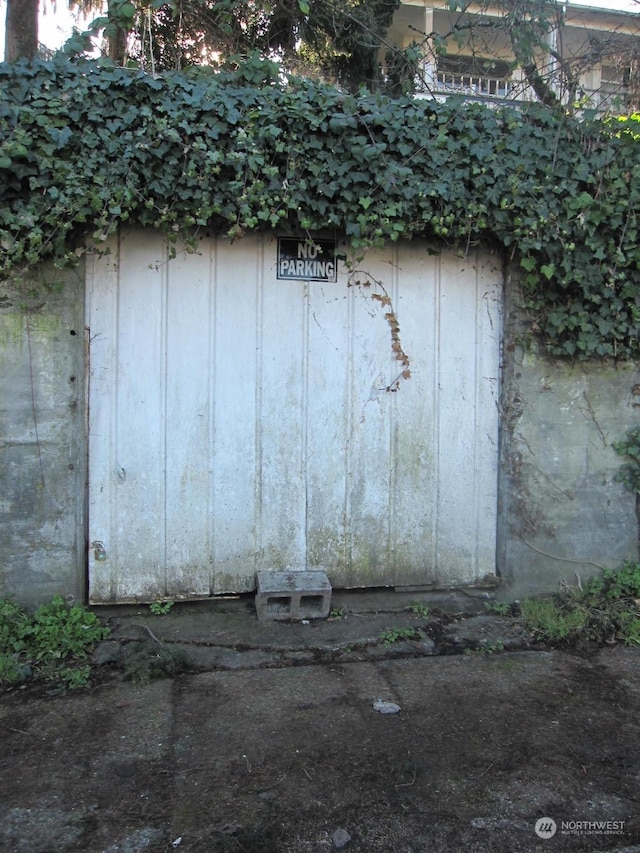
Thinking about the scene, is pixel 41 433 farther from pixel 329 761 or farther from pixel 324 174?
pixel 329 761

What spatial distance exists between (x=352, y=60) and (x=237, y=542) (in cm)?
538

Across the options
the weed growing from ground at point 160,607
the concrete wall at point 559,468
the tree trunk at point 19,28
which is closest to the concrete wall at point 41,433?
the weed growing from ground at point 160,607

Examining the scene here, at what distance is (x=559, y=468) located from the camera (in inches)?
171

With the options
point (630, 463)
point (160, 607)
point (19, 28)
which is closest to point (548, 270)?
point (630, 463)

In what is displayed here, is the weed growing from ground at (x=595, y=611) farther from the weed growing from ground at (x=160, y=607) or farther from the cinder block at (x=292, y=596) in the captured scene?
the weed growing from ground at (x=160, y=607)

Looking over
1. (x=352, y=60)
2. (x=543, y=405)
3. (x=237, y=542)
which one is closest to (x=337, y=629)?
(x=237, y=542)

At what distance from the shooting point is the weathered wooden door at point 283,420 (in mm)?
3967

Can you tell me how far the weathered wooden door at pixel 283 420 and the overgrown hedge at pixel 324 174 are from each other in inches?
12.6

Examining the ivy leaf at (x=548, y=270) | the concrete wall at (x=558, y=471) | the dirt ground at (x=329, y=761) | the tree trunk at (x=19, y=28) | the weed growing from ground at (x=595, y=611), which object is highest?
the tree trunk at (x=19, y=28)

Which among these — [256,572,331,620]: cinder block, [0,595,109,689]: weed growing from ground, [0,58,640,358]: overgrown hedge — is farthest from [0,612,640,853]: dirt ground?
[0,58,640,358]: overgrown hedge

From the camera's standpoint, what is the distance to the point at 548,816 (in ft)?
8.00

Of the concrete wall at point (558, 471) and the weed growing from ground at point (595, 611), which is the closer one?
the weed growing from ground at point (595, 611)

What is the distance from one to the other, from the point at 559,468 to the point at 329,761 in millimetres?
2481

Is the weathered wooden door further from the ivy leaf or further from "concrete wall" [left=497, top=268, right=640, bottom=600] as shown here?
the ivy leaf
